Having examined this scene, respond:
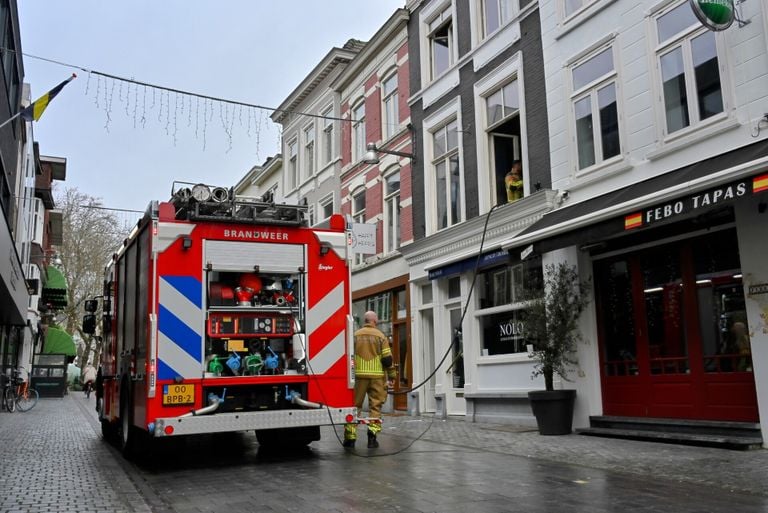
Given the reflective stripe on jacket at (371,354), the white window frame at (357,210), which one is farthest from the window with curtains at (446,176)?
the reflective stripe on jacket at (371,354)

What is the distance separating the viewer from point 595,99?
11602 mm

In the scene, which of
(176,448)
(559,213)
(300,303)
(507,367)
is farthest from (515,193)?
(176,448)

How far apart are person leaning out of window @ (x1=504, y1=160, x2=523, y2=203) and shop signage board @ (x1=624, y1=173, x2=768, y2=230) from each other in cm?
417

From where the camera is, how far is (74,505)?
610 cm

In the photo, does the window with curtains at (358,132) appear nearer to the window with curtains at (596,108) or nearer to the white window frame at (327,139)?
the white window frame at (327,139)

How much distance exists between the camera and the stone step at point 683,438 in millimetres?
8422

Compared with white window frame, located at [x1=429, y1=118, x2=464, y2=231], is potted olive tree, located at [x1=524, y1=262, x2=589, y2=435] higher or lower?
lower

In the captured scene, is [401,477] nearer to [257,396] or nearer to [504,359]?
[257,396]

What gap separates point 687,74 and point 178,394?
7.86m

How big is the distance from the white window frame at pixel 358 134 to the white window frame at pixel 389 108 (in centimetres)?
117

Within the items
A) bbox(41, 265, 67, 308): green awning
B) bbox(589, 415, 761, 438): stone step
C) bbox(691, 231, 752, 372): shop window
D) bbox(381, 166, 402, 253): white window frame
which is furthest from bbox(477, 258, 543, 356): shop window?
bbox(41, 265, 67, 308): green awning

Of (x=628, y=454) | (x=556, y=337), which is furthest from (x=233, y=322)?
(x=556, y=337)

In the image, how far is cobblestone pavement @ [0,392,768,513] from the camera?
232 inches

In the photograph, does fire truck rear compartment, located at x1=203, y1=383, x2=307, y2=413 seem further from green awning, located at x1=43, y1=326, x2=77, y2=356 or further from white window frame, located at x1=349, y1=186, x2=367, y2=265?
green awning, located at x1=43, y1=326, x2=77, y2=356
